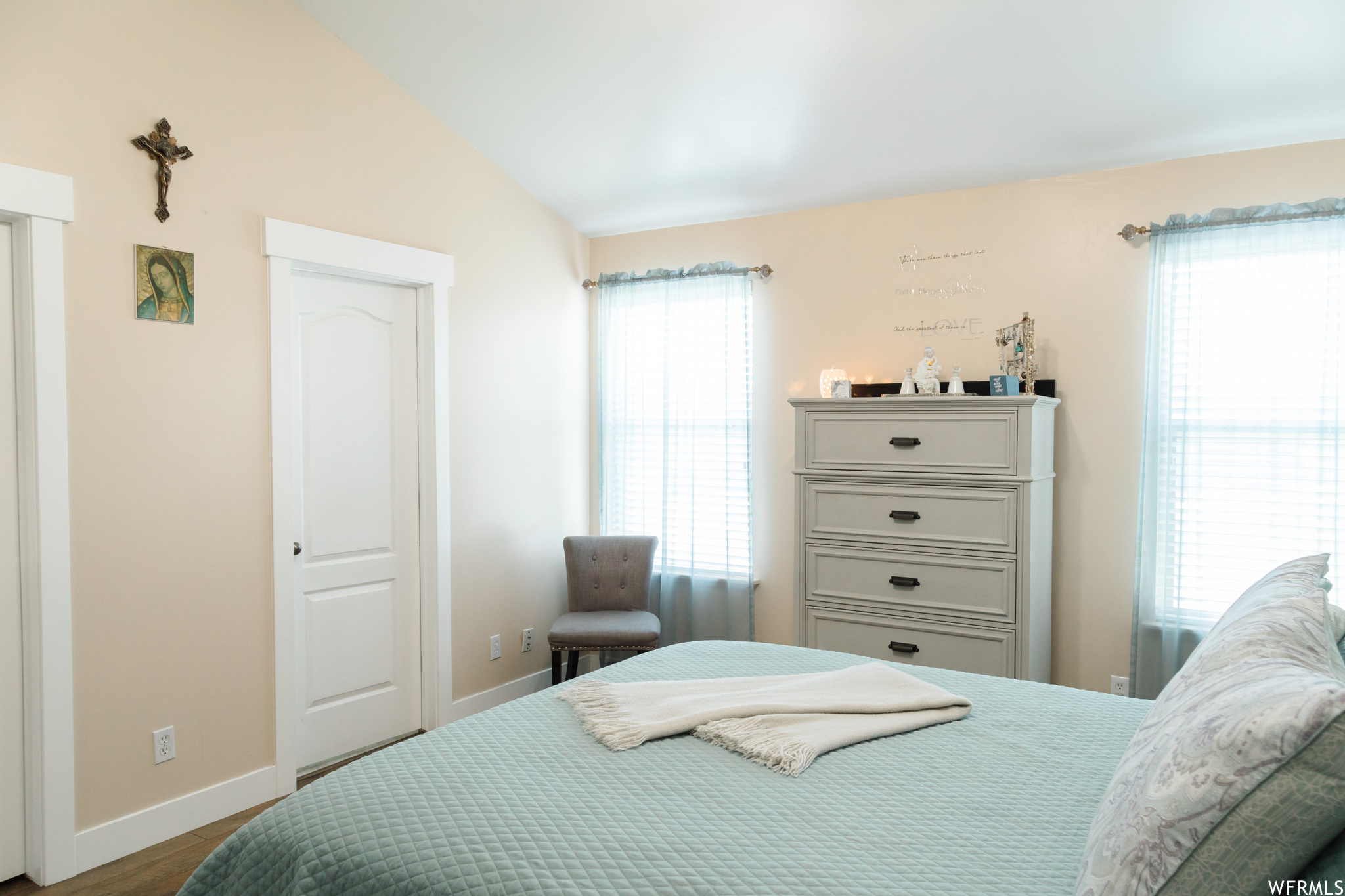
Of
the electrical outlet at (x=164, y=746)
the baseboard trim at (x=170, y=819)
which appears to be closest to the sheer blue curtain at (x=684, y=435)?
the baseboard trim at (x=170, y=819)

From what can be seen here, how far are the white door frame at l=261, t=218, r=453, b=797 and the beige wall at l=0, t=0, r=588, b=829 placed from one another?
0.17 feet

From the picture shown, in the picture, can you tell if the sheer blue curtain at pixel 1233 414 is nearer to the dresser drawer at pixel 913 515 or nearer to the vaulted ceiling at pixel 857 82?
the vaulted ceiling at pixel 857 82

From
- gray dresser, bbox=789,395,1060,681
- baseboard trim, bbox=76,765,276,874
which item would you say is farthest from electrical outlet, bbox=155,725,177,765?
gray dresser, bbox=789,395,1060,681

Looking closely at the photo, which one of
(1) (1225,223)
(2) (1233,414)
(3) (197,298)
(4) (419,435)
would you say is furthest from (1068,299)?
(3) (197,298)

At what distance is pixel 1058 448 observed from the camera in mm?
3287

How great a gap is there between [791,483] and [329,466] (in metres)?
2.08

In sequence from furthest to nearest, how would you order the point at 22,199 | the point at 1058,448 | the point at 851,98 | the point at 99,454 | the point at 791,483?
the point at 791,483 → the point at 1058,448 → the point at 851,98 → the point at 99,454 → the point at 22,199

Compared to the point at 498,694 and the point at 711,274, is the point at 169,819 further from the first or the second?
the point at 711,274

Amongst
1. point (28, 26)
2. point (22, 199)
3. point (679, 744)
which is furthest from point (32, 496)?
point (679, 744)

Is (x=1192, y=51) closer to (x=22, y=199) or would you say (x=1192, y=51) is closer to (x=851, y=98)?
(x=851, y=98)

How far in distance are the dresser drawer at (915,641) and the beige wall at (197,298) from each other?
194 centimetres

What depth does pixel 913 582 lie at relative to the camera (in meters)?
3.11

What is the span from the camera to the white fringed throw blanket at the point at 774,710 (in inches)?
59.8

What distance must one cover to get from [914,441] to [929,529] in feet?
1.14
